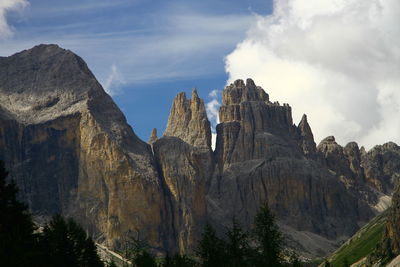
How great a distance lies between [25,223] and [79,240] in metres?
19.7

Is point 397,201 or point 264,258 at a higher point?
point 397,201

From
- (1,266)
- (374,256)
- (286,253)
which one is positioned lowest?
(1,266)

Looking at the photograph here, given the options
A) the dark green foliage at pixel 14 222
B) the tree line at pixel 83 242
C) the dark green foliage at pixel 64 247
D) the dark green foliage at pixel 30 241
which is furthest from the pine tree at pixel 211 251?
the dark green foliage at pixel 14 222

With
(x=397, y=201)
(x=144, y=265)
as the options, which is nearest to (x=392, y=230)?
(x=397, y=201)

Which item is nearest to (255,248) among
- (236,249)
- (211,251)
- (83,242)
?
(236,249)

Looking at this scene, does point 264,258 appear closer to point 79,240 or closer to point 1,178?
point 79,240

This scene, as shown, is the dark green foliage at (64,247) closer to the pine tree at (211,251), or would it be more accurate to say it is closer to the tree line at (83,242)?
the tree line at (83,242)

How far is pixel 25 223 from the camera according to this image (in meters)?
63.6

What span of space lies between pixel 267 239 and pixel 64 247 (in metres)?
19.9

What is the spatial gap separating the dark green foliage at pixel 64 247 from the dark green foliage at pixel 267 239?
17.0 m

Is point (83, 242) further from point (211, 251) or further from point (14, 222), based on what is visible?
point (14, 222)

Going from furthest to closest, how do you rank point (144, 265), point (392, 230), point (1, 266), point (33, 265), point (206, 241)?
point (392, 230), point (144, 265), point (206, 241), point (33, 265), point (1, 266)

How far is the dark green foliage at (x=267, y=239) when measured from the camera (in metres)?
81.3

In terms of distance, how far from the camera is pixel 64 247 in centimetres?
7719
